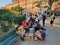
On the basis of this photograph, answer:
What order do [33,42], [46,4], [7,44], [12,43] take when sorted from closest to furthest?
[7,44]
[12,43]
[33,42]
[46,4]

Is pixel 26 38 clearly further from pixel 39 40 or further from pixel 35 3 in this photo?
pixel 35 3

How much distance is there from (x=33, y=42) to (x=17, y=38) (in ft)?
3.61

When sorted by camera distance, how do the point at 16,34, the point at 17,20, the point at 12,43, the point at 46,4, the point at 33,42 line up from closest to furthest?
the point at 12,43 < the point at 33,42 < the point at 16,34 < the point at 17,20 < the point at 46,4

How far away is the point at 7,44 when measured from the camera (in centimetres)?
1332

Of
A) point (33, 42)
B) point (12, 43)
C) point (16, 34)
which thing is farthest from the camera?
point (16, 34)

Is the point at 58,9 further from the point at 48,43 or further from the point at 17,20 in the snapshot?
the point at 48,43

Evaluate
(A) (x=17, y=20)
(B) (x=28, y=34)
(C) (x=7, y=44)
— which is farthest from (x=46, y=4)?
(C) (x=7, y=44)

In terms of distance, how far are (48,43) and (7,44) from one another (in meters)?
3.20

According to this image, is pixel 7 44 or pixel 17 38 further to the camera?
pixel 17 38

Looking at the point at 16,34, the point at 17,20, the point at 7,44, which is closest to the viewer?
the point at 7,44

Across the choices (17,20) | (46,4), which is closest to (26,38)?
(17,20)

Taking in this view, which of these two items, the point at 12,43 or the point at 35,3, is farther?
the point at 35,3

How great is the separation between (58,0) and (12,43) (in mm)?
44080

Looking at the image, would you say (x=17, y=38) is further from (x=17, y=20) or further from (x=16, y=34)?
(x=17, y=20)
